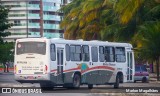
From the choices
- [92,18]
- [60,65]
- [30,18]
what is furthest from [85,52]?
[30,18]

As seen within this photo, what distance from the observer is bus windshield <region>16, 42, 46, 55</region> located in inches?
1114

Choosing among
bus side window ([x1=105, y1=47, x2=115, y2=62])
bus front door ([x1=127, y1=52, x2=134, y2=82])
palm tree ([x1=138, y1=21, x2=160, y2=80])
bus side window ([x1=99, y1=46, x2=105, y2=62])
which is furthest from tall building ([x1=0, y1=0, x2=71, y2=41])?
bus side window ([x1=99, y1=46, x2=105, y2=62])

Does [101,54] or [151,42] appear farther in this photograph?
[151,42]

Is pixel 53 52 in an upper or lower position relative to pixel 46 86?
upper

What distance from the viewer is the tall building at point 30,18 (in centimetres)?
10844

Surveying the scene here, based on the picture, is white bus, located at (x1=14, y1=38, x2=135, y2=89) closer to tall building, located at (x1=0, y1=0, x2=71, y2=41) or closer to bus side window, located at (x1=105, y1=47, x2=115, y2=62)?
bus side window, located at (x1=105, y1=47, x2=115, y2=62)

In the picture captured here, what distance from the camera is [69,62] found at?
29.9m

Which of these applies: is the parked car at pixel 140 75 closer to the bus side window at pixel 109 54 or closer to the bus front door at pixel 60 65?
the bus side window at pixel 109 54

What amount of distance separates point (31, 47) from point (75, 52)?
3178 mm

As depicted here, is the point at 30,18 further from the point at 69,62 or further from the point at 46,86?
the point at 46,86

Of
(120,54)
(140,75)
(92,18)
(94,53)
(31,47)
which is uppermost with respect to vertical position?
(92,18)

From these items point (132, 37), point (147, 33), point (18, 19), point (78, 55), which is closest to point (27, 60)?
point (78, 55)

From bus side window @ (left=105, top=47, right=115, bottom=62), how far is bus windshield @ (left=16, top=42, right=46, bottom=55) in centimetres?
599

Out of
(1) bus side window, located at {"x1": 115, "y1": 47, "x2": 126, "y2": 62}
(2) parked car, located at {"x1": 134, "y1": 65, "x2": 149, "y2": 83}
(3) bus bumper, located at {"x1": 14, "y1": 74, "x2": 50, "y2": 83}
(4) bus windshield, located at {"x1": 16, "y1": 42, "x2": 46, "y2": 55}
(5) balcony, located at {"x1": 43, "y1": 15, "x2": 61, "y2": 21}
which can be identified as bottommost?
(2) parked car, located at {"x1": 134, "y1": 65, "x2": 149, "y2": 83}
